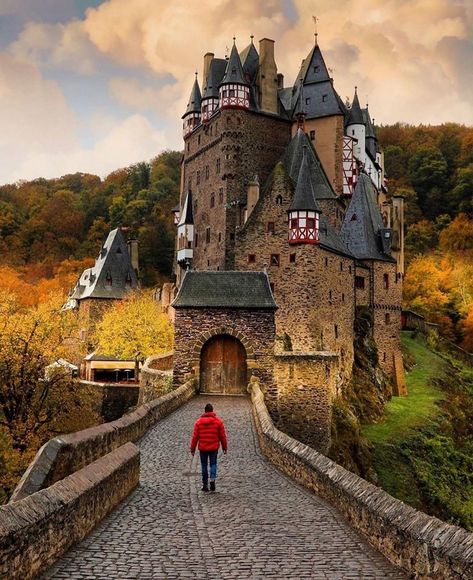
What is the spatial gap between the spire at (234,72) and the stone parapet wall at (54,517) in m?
43.0

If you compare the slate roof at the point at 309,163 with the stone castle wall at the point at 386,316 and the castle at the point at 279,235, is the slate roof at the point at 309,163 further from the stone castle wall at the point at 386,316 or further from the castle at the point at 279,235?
the stone castle wall at the point at 386,316

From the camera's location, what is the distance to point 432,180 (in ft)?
276

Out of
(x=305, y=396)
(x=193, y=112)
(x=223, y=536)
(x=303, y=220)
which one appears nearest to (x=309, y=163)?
(x=303, y=220)

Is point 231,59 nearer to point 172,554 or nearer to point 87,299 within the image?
point 87,299

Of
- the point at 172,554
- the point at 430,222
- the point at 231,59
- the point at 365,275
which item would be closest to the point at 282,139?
the point at 231,59

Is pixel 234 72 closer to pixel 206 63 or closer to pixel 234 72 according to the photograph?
pixel 234 72

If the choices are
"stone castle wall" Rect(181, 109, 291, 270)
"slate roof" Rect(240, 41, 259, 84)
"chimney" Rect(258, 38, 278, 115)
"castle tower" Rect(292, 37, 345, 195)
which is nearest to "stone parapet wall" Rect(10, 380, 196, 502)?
"stone castle wall" Rect(181, 109, 291, 270)

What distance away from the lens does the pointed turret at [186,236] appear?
5264 centimetres

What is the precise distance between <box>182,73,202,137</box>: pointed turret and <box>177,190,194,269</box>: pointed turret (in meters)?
6.80

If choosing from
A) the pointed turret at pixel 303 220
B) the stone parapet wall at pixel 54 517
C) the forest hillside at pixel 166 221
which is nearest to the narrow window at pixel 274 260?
the pointed turret at pixel 303 220

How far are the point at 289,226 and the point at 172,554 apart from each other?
3369 centimetres

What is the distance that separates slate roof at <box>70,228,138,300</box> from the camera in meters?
61.4

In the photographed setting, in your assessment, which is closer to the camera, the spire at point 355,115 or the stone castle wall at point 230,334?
the stone castle wall at point 230,334

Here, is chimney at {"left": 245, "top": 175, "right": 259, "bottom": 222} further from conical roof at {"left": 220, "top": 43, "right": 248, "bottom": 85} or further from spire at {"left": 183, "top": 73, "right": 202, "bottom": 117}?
spire at {"left": 183, "top": 73, "right": 202, "bottom": 117}
